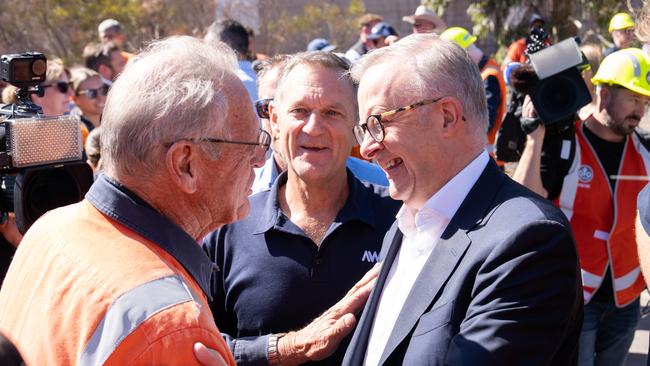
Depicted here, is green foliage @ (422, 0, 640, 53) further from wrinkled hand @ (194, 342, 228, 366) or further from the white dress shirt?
wrinkled hand @ (194, 342, 228, 366)

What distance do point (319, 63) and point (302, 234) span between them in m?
0.72

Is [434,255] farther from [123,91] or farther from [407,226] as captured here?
[123,91]

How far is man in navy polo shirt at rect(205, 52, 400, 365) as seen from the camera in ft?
8.94

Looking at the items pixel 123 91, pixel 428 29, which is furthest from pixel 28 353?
pixel 428 29

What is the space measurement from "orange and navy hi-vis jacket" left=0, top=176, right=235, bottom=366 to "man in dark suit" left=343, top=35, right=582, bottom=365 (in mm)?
603

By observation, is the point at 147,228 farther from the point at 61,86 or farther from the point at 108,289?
the point at 61,86

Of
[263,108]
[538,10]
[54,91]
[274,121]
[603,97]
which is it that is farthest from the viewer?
[538,10]

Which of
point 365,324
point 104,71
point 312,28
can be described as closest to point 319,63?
point 365,324

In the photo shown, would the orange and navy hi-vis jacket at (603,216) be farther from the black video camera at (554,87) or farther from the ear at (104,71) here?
the ear at (104,71)

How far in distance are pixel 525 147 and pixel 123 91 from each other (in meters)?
3.03

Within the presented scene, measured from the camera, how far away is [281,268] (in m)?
2.92

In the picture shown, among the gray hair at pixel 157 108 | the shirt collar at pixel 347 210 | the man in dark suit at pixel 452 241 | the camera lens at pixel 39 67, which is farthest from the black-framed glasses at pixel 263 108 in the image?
the gray hair at pixel 157 108

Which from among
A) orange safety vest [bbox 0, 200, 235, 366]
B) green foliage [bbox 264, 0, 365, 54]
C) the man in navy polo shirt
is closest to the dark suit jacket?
the man in navy polo shirt

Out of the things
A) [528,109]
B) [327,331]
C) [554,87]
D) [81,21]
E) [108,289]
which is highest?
[108,289]
